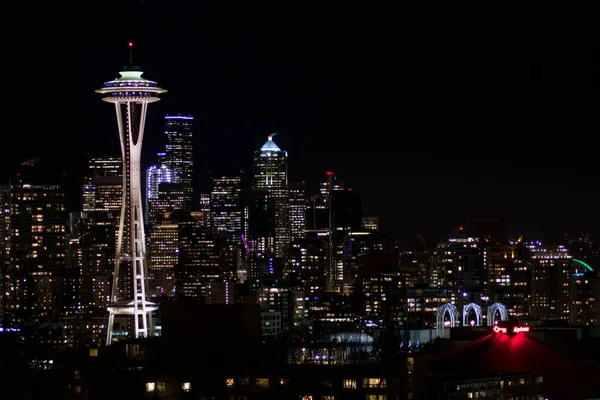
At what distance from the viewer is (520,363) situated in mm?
71938

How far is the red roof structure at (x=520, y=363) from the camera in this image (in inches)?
2680

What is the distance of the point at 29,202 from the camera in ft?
400

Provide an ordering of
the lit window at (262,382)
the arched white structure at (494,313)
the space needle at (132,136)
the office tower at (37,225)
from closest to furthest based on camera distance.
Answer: the lit window at (262,382) → the space needle at (132,136) → the arched white structure at (494,313) → the office tower at (37,225)

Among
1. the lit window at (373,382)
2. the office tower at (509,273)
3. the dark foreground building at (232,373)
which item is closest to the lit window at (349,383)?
the dark foreground building at (232,373)

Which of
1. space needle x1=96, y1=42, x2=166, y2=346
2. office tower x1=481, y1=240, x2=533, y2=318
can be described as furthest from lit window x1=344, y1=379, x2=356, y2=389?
office tower x1=481, y1=240, x2=533, y2=318

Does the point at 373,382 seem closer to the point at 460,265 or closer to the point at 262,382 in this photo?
the point at 262,382

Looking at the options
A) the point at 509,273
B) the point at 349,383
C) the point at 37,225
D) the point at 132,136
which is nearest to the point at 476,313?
the point at 509,273

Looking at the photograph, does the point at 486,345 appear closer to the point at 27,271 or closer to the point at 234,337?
the point at 234,337

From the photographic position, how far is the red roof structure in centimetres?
6806

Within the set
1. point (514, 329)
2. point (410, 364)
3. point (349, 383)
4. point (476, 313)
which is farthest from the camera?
point (476, 313)

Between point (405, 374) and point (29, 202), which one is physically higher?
point (29, 202)

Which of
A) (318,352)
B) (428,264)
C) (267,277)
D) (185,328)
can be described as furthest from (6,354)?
(428,264)

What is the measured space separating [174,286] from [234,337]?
266 feet

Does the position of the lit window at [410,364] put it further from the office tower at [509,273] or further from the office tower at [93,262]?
the office tower at [509,273]
